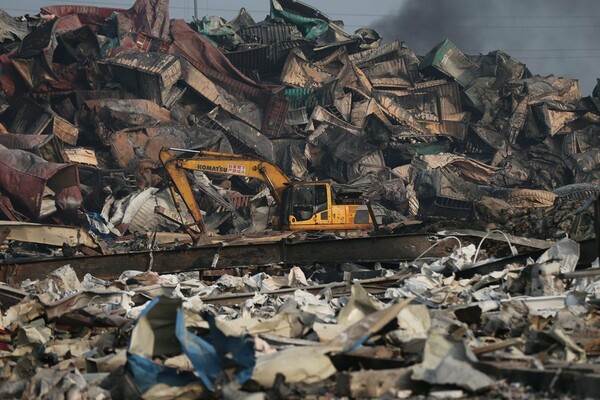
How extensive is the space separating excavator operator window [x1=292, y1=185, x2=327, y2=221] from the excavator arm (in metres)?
0.56

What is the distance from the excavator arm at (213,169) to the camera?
17.5 m

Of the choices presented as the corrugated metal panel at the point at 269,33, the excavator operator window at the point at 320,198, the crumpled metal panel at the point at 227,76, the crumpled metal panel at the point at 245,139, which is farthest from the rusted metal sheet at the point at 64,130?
the excavator operator window at the point at 320,198

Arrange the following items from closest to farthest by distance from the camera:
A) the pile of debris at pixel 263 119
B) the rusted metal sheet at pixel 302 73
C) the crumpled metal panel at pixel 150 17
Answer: the pile of debris at pixel 263 119
the rusted metal sheet at pixel 302 73
the crumpled metal panel at pixel 150 17

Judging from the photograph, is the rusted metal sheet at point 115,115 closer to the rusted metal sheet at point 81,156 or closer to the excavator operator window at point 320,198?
the rusted metal sheet at point 81,156

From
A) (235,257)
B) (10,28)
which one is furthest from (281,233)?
(10,28)

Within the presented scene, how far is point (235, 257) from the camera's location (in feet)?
45.8

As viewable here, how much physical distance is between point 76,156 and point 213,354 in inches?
866

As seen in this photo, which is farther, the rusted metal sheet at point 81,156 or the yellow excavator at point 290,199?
the rusted metal sheet at point 81,156

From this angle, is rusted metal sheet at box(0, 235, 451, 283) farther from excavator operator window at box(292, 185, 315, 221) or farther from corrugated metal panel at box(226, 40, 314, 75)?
corrugated metal panel at box(226, 40, 314, 75)

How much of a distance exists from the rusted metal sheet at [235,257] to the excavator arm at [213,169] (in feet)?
11.2

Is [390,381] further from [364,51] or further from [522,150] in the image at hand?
[364,51]

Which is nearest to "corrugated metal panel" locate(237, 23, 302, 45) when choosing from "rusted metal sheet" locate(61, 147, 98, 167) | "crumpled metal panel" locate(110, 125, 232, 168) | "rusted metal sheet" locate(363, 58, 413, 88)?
"rusted metal sheet" locate(363, 58, 413, 88)

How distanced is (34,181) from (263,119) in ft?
32.7

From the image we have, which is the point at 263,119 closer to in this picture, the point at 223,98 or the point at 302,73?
the point at 223,98
